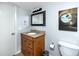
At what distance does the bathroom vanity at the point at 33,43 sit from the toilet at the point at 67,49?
233 mm

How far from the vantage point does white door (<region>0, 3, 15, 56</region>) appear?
1.13 metres

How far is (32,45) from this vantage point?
113 centimetres

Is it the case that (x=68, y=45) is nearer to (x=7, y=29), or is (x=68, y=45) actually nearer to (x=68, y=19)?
(x=68, y=19)

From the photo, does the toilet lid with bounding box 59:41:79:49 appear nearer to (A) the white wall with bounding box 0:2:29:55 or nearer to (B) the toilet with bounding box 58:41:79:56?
(B) the toilet with bounding box 58:41:79:56

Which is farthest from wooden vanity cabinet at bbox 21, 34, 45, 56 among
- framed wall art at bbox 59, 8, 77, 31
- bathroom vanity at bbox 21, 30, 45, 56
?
framed wall art at bbox 59, 8, 77, 31

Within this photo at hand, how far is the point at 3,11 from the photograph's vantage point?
113 centimetres

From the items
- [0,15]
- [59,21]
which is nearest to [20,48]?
[0,15]

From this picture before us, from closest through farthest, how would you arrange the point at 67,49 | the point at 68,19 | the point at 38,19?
the point at 68,19, the point at 67,49, the point at 38,19

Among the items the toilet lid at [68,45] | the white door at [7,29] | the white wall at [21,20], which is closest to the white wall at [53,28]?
the toilet lid at [68,45]

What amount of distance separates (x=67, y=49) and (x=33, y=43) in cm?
43

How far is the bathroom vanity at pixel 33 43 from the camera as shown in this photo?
111 centimetres

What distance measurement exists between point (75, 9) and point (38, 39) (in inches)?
22.0

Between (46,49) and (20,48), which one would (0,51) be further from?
(46,49)

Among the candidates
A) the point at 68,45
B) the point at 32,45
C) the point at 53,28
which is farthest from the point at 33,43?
the point at 68,45
